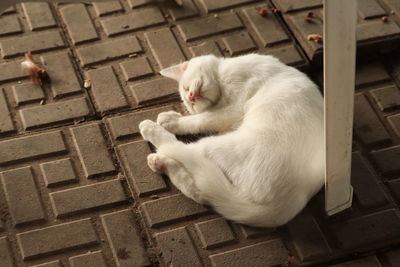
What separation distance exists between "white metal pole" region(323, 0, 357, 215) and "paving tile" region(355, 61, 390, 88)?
0.78 meters

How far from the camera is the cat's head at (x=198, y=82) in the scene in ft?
8.87

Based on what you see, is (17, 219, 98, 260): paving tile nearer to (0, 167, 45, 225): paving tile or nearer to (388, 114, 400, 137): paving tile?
(0, 167, 45, 225): paving tile

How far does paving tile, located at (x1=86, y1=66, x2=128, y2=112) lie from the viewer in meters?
2.89

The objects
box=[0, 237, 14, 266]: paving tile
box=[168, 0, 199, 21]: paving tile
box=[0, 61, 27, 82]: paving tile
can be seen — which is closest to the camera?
box=[0, 237, 14, 266]: paving tile

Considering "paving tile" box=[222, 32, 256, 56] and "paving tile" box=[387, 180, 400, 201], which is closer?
"paving tile" box=[387, 180, 400, 201]

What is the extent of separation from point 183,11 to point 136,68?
512 mm

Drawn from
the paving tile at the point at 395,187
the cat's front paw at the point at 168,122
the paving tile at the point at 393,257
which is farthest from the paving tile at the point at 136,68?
the paving tile at the point at 393,257

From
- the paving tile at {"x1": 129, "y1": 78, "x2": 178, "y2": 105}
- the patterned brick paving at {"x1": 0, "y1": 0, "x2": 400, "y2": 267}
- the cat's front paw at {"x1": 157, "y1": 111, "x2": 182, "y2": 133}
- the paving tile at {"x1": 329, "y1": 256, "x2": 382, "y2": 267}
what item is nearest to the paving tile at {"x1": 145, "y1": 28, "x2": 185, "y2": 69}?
the patterned brick paving at {"x1": 0, "y1": 0, "x2": 400, "y2": 267}

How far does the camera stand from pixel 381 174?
265cm

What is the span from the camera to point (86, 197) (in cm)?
250

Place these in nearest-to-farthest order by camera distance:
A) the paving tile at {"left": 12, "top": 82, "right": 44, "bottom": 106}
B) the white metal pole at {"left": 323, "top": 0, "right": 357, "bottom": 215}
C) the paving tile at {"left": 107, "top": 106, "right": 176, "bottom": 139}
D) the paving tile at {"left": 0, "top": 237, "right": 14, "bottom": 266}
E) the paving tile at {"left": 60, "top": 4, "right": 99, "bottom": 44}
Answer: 1. the white metal pole at {"left": 323, "top": 0, "right": 357, "bottom": 215}
2. the paving tile at {"left": 0, "top": 237, "right": 14, "bottom": 266}
3. the paving tile at {"left": 107, "top": 106, "right": 176, "bottom": 139}
4. the paving tile at {"left": 12, "top": 82, "right": 44, "bottom": 106}
5. the paving tile at {"left": 60, "top": 4, "right": 99, "bottom": 44}

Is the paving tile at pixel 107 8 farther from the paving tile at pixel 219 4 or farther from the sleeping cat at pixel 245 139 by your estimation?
the sleeping cat at pixel 245 139

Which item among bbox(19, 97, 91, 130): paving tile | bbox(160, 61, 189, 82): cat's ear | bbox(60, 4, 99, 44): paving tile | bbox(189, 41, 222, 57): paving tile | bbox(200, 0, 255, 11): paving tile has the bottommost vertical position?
bbox(160, 61, 189, 82): cat's ear

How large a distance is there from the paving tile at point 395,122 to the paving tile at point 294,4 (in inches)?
33.8
